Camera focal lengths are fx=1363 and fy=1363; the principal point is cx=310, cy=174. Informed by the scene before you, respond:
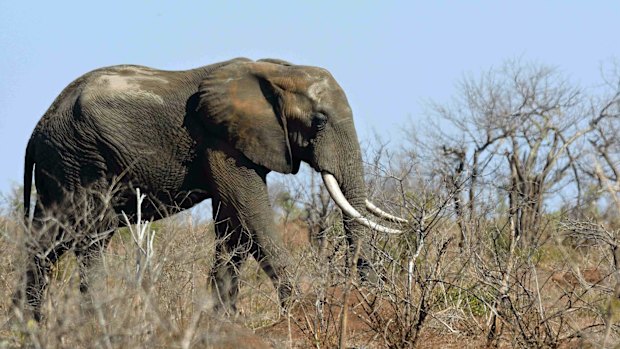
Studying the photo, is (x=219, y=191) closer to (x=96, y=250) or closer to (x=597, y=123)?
(x=96, y=250)

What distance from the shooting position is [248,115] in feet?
35.9

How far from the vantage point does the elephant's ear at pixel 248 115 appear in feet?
35.7

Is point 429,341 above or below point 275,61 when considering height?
below

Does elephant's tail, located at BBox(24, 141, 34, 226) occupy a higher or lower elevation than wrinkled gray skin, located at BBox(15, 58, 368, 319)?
lower

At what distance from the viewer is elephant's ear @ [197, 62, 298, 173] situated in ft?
35.7

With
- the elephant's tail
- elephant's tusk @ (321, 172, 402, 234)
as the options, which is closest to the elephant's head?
elephant's tusk @ (321, 172, 402, 234)

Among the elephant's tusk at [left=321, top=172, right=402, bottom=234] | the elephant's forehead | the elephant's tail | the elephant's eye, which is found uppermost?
the elephant's forehead

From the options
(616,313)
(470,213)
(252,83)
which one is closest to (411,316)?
(470,213)

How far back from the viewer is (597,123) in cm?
2378

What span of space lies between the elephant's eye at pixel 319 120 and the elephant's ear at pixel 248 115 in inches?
10.4

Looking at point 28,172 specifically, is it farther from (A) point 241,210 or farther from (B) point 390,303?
(B) point 390,303

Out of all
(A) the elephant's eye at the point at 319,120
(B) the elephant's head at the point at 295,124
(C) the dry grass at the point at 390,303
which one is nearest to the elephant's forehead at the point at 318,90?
(B) the elephant's head at the point at 295,124

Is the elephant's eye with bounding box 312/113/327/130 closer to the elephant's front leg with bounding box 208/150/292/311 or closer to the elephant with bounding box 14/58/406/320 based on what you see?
the elephant with bounding box 14/58/406/320

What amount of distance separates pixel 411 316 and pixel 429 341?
53 centimetres
